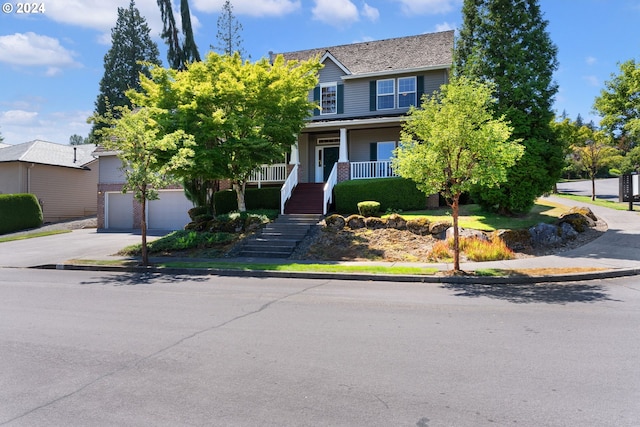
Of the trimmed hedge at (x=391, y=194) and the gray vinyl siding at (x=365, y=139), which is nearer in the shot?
the trimmed hedge at (x=391, y=194)

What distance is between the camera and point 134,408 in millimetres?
3951

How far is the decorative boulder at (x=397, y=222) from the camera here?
16188mm

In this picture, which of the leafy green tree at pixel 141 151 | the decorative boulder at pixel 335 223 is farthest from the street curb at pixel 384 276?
the decorative boulder at pixel 335 223

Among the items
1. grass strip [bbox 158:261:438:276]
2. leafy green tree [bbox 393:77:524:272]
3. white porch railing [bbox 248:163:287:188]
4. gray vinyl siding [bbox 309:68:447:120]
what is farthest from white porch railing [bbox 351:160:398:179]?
leafy green tree [bbox 393:77:524:272]

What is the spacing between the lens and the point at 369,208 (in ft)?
57.1

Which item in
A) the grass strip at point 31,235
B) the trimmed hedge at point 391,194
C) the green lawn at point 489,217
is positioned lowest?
the grass strip at point 31,235

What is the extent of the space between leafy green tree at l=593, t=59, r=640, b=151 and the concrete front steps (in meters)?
16.9

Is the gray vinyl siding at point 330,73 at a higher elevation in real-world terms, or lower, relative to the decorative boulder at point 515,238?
higher

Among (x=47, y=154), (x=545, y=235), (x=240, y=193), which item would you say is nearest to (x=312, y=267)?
(x=545, y=235)

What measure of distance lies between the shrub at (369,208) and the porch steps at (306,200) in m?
2.22

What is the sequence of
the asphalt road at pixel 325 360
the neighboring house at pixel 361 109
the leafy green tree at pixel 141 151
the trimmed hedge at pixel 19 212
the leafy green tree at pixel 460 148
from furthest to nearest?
the trimmed hedge at pixel 19 212 → the neighboring house at pixel 361 109 → the leafy green tree at pixel 141 151 → the leafy green tree at pixel 460 148 → the asphalt road at pixel 325 360

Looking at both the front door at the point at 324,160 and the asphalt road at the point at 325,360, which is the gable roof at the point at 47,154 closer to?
the front door at the point at 324,160

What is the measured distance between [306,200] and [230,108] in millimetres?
5452

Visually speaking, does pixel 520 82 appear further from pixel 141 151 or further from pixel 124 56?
pixel 124 56
